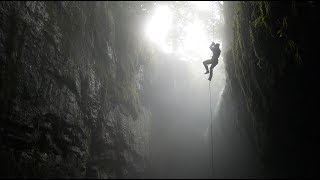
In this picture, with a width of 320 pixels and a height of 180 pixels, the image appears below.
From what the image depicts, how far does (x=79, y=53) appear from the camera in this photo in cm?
1108

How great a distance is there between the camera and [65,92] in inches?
379

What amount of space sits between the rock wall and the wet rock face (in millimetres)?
5197

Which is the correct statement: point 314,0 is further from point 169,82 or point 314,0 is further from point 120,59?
point 169,82

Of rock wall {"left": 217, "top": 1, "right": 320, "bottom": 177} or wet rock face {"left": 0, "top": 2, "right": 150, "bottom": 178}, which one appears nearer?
wet rock face {"left": 0, "top": 2, "right": 150, "bottom": 178}

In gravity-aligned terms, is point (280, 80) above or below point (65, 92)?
above

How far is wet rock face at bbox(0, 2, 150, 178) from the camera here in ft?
23.8

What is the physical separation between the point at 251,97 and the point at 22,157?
7139 mm

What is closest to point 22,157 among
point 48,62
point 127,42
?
point 48,62

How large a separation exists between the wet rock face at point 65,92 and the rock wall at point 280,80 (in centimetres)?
520

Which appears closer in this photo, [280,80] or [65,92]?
[280,80]

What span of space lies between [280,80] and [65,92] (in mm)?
5812

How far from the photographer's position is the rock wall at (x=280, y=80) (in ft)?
24.3

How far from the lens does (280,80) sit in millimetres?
8570

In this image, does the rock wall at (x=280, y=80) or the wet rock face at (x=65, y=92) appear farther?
the rock wall at (x=280, y=80)
